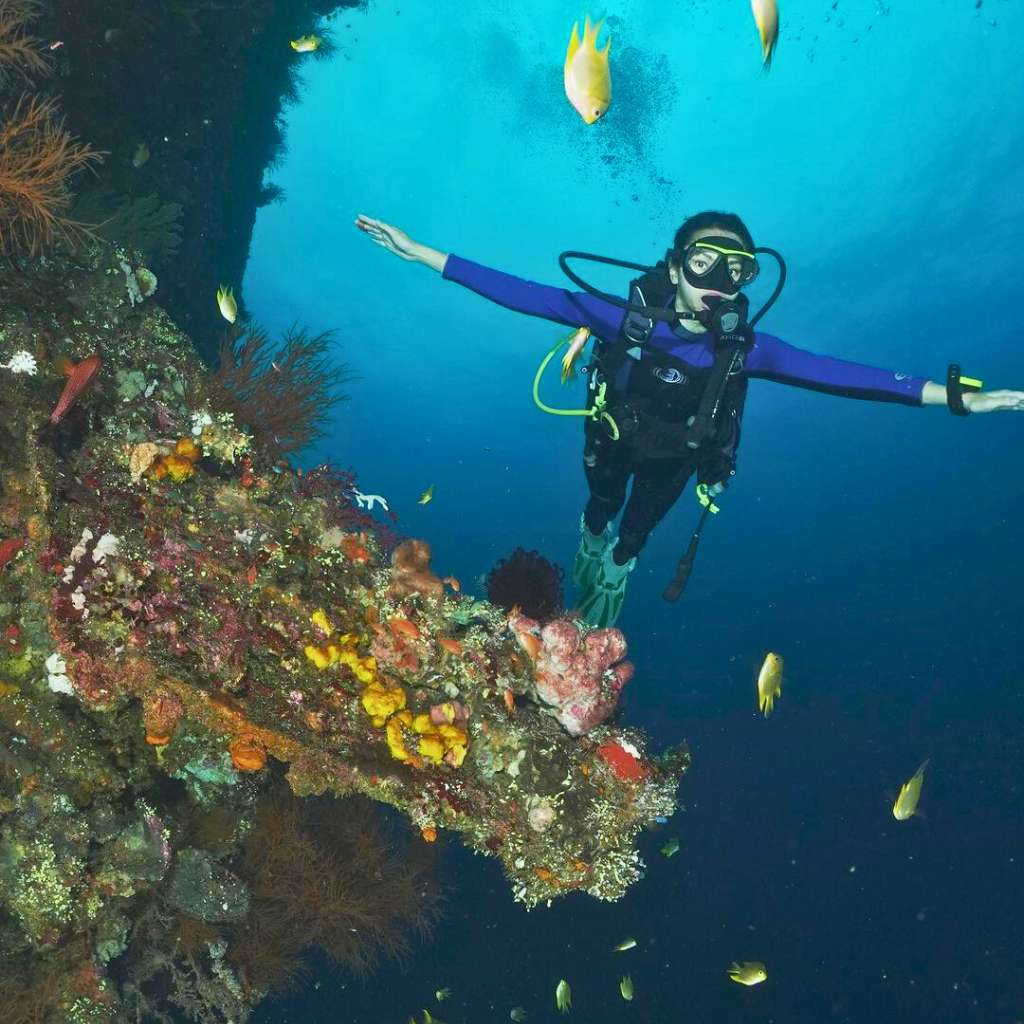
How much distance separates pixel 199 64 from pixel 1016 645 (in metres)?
38.9

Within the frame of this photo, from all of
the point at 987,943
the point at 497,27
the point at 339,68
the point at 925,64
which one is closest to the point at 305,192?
the point at 339,68

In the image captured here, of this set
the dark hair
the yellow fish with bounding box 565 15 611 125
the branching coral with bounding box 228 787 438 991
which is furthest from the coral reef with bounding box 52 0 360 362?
the branching coral with bounding box 228 787 438 991

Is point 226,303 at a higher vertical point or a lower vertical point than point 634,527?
lower

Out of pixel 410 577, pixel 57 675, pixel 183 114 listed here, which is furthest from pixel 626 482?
pixel 183 114

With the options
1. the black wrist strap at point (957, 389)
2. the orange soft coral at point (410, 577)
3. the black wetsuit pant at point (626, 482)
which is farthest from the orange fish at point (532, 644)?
the black wrist strap at point (957, 389)

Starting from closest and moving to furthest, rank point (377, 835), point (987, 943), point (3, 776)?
point (3, 776)
point (377, 835)
point (987, 943)

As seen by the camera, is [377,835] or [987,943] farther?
[987,943]

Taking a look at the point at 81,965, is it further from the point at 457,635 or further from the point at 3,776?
the point at 457,635

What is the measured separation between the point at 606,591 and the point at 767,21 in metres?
5.69

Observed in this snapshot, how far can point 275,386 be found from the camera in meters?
5.40

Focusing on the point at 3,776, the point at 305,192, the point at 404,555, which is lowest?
the point at 3,776

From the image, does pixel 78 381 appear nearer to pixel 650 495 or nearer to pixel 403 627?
pixel 403 627

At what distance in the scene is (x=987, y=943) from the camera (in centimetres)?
1566

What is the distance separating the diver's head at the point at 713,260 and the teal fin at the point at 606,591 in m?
3.32
